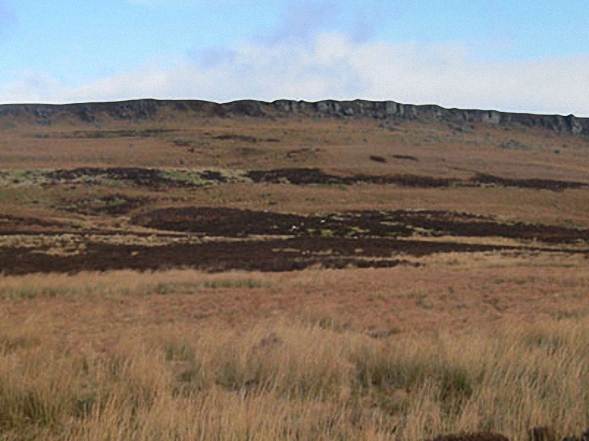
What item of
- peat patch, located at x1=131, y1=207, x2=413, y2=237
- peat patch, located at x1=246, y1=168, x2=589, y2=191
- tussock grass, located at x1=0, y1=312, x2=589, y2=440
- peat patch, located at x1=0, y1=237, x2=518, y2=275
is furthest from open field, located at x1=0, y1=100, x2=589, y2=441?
peat patch, located at x1=246, y1=168, x2=589, y2=191

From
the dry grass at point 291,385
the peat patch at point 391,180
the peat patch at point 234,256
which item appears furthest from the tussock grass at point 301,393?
the peat patch at point 391,180

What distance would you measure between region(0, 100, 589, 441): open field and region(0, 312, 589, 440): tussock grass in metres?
0.03

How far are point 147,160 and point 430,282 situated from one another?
84379mm

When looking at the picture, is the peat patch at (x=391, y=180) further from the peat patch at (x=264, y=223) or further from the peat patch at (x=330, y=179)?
the peat patch at (x=264, y=223)

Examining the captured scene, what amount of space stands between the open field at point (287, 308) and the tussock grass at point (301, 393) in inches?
1.1

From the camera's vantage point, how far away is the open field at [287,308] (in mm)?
4602

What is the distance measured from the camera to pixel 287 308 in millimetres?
15320

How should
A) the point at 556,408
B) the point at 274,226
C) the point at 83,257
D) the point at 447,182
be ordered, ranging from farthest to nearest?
the point at 447,182 → the point at 274,226 → the point at 83,257 → the point at 556,408

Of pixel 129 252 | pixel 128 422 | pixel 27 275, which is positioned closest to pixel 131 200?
pixel 129 252

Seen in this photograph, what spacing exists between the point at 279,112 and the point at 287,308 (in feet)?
533

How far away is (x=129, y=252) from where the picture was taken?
3194cm

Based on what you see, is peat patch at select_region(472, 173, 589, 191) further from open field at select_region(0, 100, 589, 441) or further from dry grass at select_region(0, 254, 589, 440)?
dry grass at select_region(0, 254, 589, 440)

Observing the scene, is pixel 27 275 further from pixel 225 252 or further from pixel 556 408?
pixel 556 408

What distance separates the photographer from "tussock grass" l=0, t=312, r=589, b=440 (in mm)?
4203
